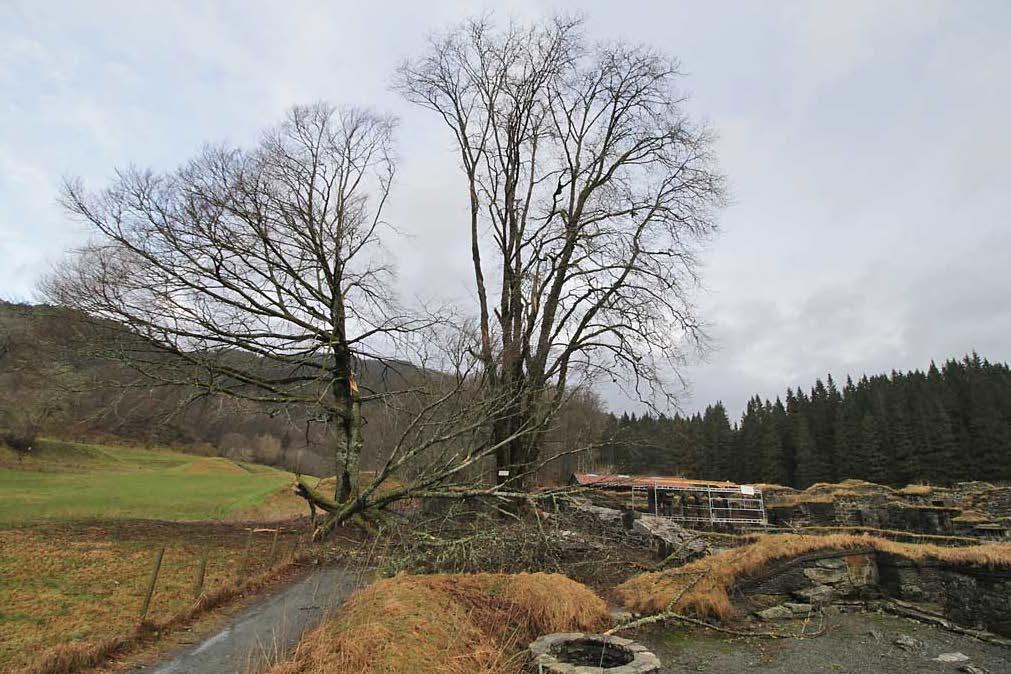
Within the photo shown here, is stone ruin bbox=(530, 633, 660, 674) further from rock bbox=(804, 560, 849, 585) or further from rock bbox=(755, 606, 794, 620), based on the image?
rock bbox=(804, 560, 849, 585)

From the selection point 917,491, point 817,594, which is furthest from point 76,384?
point 917,491

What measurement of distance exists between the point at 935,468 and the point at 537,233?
42.8 m

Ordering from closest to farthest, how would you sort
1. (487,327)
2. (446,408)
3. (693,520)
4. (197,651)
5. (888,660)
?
(197,651) → (888,660) → (446,408) → (487,327) → (693,520)

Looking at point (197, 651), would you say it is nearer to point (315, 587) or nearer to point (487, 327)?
point (315, 587)

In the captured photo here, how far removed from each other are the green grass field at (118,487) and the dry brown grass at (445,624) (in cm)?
1084

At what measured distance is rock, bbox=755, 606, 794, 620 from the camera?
8.80 meters

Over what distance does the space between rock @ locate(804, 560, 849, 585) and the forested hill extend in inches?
898

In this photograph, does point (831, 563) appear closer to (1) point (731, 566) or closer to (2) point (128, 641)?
(1) point (731, 566)

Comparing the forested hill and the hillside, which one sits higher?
the forested hill

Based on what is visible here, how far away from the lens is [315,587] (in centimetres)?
806

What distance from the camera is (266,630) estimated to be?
6.34 m

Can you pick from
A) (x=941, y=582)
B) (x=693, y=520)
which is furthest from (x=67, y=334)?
(x=693, y=520)

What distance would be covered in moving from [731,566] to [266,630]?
7.15m

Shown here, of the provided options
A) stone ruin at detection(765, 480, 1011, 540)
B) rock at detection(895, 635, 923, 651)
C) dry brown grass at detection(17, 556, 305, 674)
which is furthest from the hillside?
stone ruin at detection(765, 480, 1011, 540)
